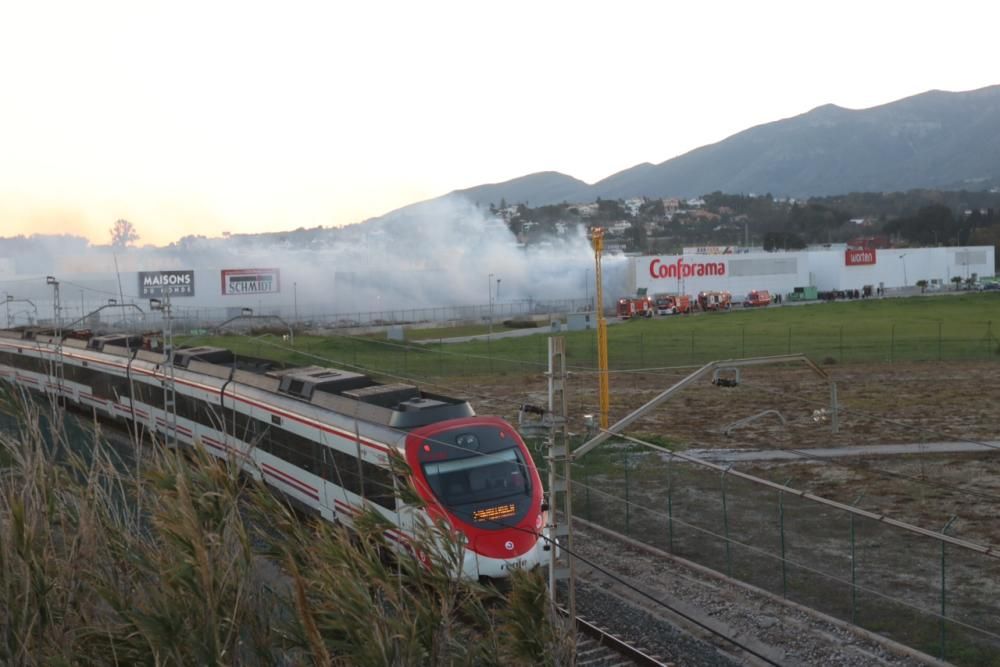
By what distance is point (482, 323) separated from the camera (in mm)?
91750

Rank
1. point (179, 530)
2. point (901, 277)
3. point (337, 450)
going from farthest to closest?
1. point (901, 277)
2. point (337, 450)
3. point (179, 530)

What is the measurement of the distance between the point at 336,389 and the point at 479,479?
18.9ft

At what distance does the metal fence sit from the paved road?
286cm

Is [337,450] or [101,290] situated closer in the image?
[337,450]

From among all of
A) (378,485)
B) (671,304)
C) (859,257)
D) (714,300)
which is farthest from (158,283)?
(859,257)

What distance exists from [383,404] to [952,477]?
1838 centimetres

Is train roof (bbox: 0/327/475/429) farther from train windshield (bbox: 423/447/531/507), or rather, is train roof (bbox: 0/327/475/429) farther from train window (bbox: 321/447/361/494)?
train windshield (bbox: 423/447/531/507)

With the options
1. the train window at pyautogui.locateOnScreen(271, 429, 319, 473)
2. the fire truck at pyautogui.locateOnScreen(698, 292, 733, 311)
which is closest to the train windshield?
the train window at pyautogui.locateOnScreen(271, 429, 319, 473)

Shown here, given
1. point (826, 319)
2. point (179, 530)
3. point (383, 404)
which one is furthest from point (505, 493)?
point (826, 319)

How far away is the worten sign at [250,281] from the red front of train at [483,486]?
77.5 meters

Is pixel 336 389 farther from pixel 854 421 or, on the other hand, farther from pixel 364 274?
pixel 364 274

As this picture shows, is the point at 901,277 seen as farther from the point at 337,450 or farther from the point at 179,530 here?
the point at 179,530

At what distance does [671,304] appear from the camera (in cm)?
9588

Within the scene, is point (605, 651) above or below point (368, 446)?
below
